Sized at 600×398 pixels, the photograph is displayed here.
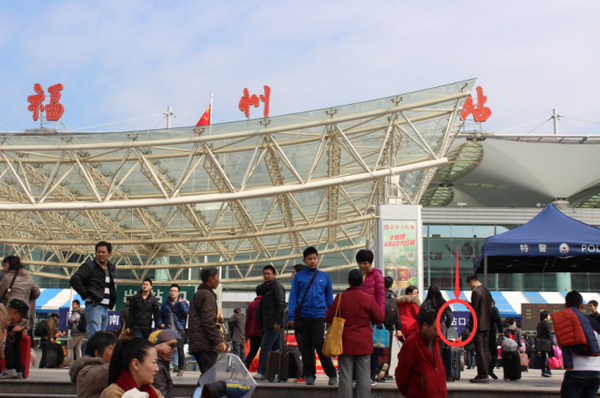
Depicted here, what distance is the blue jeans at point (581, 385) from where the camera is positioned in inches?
247

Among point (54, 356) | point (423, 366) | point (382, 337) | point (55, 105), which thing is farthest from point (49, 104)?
point (423, 366)

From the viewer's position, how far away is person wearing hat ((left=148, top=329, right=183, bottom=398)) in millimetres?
4996

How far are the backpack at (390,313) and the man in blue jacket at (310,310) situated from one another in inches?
35.2

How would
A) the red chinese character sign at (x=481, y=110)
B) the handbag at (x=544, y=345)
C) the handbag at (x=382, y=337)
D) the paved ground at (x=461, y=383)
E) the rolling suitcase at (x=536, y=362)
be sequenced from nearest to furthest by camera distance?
the paved ground at (x=461, y=383) < the handbag at (x=382, y=337) < the handbag at (x=544, y=345) < the rolling suitcase at (x=536, y=362) < the red chinese character sign at (x=481, y=110)

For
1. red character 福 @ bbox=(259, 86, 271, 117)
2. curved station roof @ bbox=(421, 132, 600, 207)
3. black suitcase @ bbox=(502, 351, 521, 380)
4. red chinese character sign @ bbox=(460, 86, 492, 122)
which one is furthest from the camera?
curved station roof @ bbox=(421, 132, 600, 207)

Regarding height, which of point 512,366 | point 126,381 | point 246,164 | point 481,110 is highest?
point 481,110

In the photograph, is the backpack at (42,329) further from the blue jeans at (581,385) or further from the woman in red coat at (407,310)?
the blue jeans at (581,385)

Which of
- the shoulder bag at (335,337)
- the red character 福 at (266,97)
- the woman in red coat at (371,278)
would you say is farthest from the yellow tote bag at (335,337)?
the red character 福 at (266,97)

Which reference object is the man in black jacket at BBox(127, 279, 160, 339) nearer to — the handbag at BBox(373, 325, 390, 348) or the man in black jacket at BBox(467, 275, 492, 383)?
the handbag at BBox(373, 325, 390, 348)

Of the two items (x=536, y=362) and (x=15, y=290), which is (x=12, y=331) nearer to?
(x=15, y=290)

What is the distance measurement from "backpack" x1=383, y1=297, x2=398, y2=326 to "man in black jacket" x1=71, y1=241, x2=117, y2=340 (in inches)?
161

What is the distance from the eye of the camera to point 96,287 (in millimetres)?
7938

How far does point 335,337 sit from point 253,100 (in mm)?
14963

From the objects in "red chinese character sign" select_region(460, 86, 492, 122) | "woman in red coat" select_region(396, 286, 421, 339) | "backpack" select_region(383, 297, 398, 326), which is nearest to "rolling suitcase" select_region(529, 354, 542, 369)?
"woman in red coat" select_region(396, 286, 421, 339)
